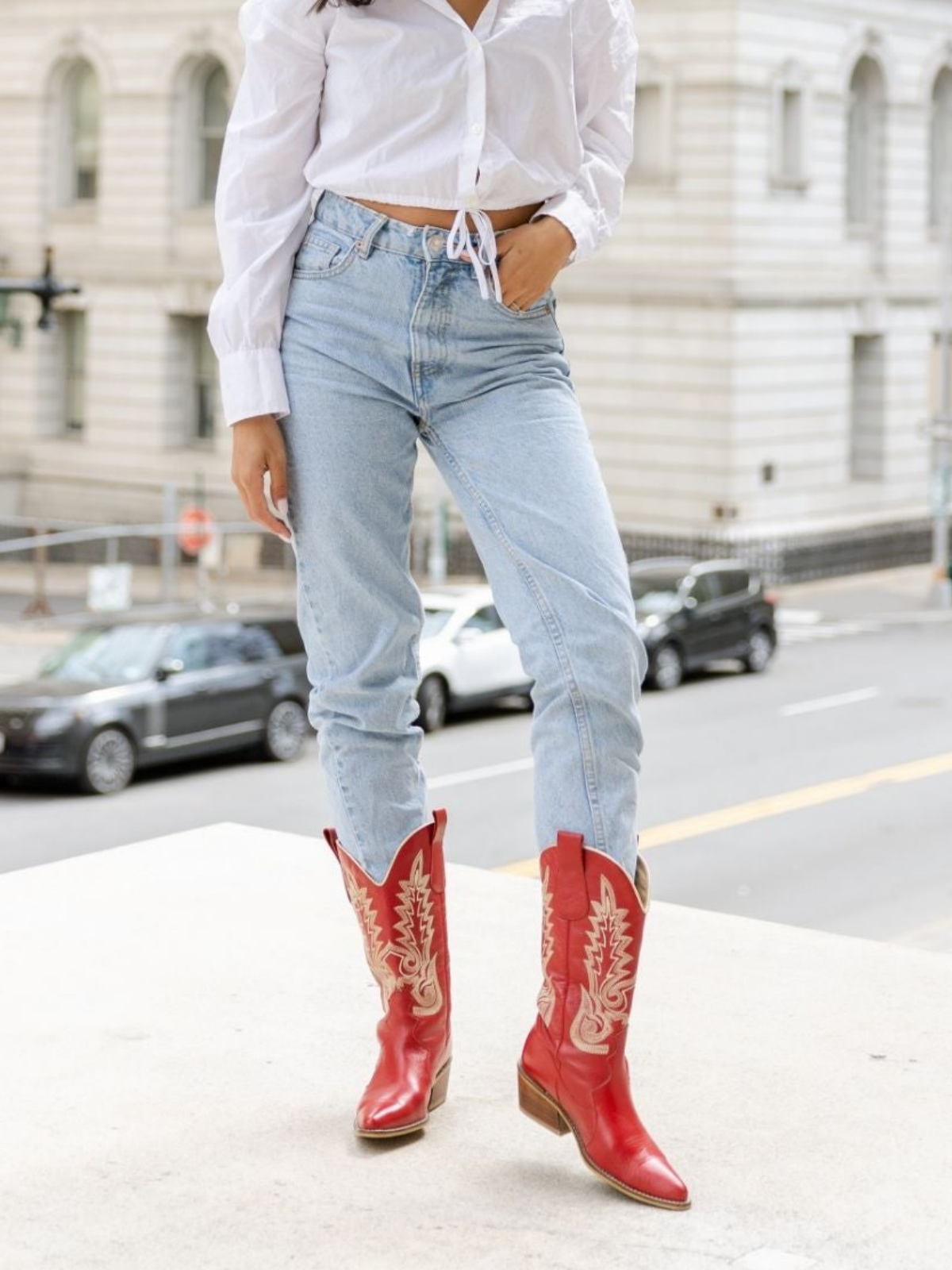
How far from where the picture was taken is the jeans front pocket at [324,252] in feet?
12.1

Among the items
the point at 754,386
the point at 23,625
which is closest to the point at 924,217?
the point at 754,386

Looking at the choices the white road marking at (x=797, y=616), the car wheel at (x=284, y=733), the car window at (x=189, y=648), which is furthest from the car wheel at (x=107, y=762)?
the white road marking at (x=797, y=616)

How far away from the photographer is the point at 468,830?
18.5 meters

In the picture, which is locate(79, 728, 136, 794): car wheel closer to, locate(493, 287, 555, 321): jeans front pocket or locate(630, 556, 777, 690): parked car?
locate(630, 556, 777, 690): parked car

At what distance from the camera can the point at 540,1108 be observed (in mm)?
3637

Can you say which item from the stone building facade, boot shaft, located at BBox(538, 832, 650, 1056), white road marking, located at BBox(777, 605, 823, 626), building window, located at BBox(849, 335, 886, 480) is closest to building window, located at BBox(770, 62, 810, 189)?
the stone building facade

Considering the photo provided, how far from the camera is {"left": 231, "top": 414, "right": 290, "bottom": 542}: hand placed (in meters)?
3.72

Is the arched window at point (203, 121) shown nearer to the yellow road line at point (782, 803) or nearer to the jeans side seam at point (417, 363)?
the yellow road line at point (782, 803)

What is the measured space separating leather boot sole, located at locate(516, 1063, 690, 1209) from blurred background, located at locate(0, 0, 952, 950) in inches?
533

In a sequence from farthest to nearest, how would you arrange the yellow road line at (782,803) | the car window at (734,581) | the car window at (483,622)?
the car window at (734,581)
the car window at (483,622)
the yellow road line at (782,803)

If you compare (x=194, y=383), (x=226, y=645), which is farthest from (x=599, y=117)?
(x=194, y=383)

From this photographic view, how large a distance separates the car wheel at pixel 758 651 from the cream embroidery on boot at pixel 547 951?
2477 cm

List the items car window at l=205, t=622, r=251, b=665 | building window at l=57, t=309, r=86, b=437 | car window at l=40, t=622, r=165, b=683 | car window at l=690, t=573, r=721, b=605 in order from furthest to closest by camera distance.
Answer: building window at l=57, t=309, r=86, b=437
car window at l=690, t=573, r=721, b=605
car window at l=205, t=622, r=251, b=665
car window at l=40, t=622, r=165, b=683

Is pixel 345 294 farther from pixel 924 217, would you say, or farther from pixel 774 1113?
pixel 924 217
